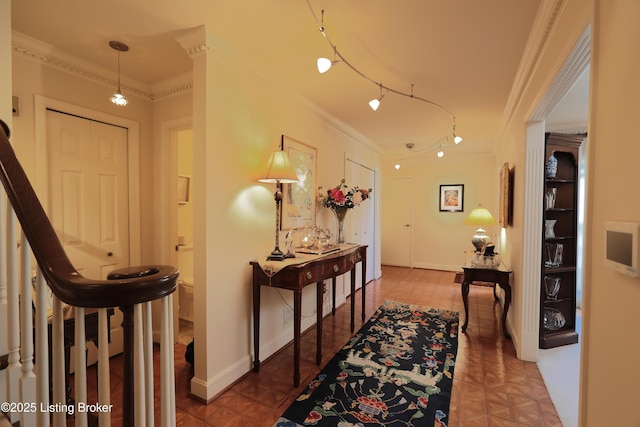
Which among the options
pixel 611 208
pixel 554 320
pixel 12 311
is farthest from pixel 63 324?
pixel 554 320

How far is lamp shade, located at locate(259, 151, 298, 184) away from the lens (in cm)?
232

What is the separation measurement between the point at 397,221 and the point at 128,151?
5.46m

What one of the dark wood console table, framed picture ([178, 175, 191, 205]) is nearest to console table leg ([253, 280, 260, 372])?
the dark wood console table

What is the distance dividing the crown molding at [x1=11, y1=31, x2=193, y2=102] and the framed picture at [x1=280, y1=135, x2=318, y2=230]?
42.2 inches

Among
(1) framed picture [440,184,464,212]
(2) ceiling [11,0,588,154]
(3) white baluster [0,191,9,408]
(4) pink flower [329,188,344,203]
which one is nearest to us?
(3) white baluster [0,191,9,408]

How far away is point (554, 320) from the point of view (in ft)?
9.55

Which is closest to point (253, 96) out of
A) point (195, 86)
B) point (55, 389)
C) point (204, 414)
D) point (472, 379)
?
point (195, 86)

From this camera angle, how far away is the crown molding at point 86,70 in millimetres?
1991

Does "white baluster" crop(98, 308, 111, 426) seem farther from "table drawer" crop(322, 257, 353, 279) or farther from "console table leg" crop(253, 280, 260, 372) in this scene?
"table drawer" crop(322, 257, 353, 279)

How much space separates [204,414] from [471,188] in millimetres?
5925

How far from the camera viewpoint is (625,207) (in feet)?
3.08

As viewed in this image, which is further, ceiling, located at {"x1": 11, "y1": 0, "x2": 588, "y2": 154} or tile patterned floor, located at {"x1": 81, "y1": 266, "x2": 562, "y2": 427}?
tile patterned floor, located at {"x1": 81, "y1": 266, "x2": 562, "y2": 427}

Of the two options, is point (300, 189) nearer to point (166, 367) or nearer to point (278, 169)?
point (278, 169)

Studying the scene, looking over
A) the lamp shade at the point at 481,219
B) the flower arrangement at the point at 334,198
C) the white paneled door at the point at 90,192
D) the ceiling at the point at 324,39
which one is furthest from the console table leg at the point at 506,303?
the white paneled door at the point at 90,192
